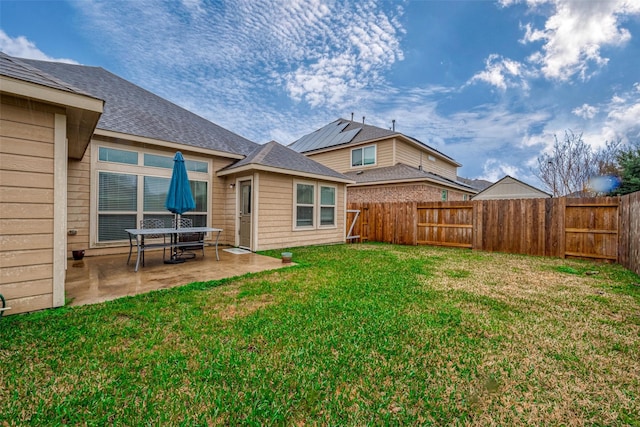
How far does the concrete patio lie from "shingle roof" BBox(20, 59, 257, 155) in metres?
3.47

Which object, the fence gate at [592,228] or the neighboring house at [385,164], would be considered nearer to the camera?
the fence gate at [592,228]

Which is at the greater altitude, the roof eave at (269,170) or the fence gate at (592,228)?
the roof eave at (269,170)

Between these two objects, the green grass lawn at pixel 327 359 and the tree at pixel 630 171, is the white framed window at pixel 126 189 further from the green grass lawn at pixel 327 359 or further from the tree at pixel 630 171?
the tree at pixel 630 171

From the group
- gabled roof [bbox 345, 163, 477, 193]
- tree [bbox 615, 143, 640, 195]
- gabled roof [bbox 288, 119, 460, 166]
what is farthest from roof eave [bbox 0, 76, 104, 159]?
tree [bbox 615, 143, 640, 195]

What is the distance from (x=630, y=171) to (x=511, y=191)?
8.05m

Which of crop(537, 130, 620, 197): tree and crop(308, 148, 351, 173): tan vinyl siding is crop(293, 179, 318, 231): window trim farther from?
crop(537, 130, 620, 197): tree

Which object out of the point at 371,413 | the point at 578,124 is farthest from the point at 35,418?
the point at 578,124

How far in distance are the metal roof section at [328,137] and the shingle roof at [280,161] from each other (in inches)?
320

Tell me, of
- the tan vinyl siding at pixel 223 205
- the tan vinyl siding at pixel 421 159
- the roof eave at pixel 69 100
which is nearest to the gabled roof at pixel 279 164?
the tan vinyl siding at pixel 223 205

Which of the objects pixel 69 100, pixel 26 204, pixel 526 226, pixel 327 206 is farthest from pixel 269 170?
pixel 526 226

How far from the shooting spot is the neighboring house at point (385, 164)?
1393 centimetres

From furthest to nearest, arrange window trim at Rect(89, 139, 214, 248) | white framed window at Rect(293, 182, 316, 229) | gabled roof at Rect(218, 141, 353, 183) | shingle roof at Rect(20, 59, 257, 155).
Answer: white framed window at Rect(293, 182, 316, 229) < gabled roof at Rect(218, 141, 353, 183) < shingle roof at Rect(20, 59, 257, 155) < window trim at Rect(89, 139, 214, 248)

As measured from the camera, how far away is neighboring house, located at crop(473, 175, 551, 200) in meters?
18.9

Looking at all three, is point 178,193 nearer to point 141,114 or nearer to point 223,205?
point 223,205
